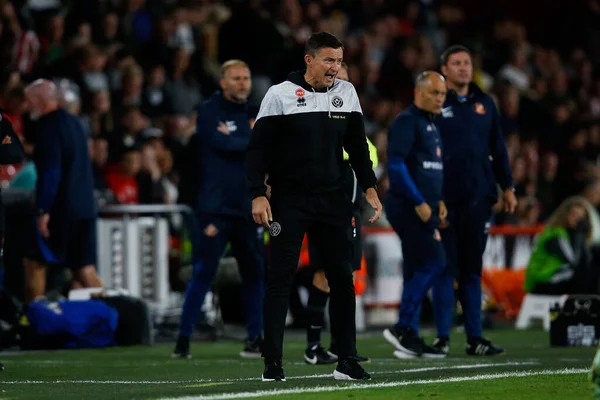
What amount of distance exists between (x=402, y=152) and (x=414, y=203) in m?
0.42

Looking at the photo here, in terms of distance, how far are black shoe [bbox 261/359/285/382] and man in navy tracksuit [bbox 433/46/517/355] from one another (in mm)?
3334

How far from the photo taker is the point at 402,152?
11070 mm

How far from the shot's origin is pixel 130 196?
1661 cm

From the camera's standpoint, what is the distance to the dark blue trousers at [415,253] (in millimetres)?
11109

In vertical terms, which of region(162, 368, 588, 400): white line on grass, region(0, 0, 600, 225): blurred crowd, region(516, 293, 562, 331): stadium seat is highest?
region(0, 0, 600, 225): blurred crowd

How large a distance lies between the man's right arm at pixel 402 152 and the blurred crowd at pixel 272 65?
6.20 ft

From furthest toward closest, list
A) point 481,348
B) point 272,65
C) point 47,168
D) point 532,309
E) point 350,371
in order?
point 272,65 < point 532,309 < point 47,168 < point 481,348 < point 350,371

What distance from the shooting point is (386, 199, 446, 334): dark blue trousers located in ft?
36.4

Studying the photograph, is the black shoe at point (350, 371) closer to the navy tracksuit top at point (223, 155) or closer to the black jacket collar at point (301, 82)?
the black jacket collar at point (301, 82)

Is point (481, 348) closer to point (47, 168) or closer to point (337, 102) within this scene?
point (337, 102)

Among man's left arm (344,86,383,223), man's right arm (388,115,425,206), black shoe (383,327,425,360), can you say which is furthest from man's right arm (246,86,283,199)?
black shoe (383,327,425,360)

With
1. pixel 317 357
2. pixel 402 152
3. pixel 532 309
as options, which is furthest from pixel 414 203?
pixel 532 309

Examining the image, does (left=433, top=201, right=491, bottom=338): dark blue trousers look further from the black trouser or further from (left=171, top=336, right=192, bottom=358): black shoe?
the black trouser

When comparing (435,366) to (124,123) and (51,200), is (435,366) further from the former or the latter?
(124,123)
